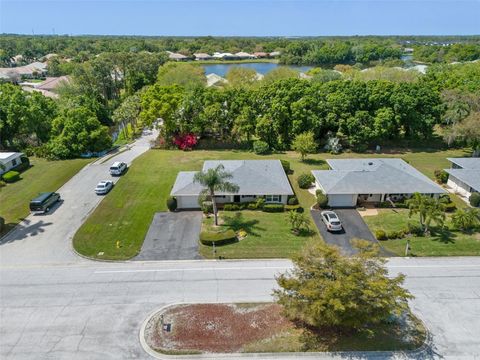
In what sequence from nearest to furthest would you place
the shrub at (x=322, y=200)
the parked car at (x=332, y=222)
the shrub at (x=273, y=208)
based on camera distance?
the parked car at (x=332, y=222) < the shrub at (x=273, y=208) < the shrub at (x=322, y=200)

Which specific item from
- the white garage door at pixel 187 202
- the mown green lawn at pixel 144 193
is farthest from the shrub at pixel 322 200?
the white garage door at pixel 187 202

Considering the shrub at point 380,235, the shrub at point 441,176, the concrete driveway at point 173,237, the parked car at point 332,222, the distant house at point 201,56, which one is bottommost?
the concrete driveway at point 173,237

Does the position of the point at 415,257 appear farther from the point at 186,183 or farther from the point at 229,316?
the point at 186,183

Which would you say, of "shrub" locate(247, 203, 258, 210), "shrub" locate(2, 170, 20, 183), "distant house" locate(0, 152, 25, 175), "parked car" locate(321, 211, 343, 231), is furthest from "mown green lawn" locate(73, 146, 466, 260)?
"distant house" locate(0, 152, 25, 175)

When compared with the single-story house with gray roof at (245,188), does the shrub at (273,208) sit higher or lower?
lower

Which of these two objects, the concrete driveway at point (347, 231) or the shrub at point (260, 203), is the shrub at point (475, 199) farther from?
the shrub at point (260, 203)

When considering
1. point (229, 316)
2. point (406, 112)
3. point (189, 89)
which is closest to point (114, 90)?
point (189, 89)

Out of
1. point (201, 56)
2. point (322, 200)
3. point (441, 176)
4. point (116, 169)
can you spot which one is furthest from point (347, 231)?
point (201, 56)

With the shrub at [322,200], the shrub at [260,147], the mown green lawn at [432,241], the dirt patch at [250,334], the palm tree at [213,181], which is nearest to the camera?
the dirt patch at [250,334]

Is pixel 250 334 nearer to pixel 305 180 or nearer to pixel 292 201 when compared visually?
pixel 292 201
